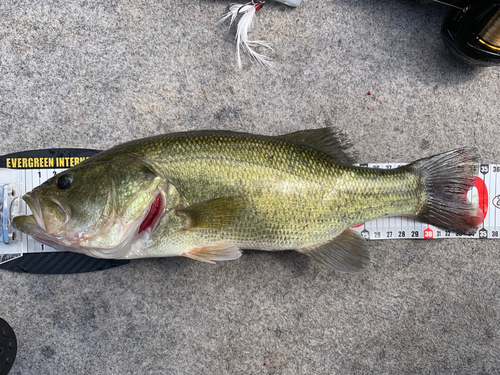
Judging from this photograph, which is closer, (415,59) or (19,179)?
(19,179)

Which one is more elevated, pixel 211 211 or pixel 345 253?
pixel 211 211

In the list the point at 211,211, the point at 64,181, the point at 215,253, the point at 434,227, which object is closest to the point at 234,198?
the point at 211,211

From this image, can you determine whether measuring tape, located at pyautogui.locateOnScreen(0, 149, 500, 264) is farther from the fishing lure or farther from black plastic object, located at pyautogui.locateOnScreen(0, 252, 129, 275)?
the fishing lure

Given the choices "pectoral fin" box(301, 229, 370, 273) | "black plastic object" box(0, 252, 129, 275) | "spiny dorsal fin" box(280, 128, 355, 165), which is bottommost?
"black plastic object" box(0, 252, 129, 275)

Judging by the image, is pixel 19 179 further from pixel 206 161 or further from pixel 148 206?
pixel 206 161

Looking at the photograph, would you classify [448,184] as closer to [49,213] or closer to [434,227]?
[434,227]

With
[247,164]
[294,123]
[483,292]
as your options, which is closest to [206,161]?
[247,164]

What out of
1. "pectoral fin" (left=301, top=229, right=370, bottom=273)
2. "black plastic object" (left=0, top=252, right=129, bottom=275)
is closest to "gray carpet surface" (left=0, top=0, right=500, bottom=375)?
"black plastic object" (left=0, top=252, right=129, bottom=275)
